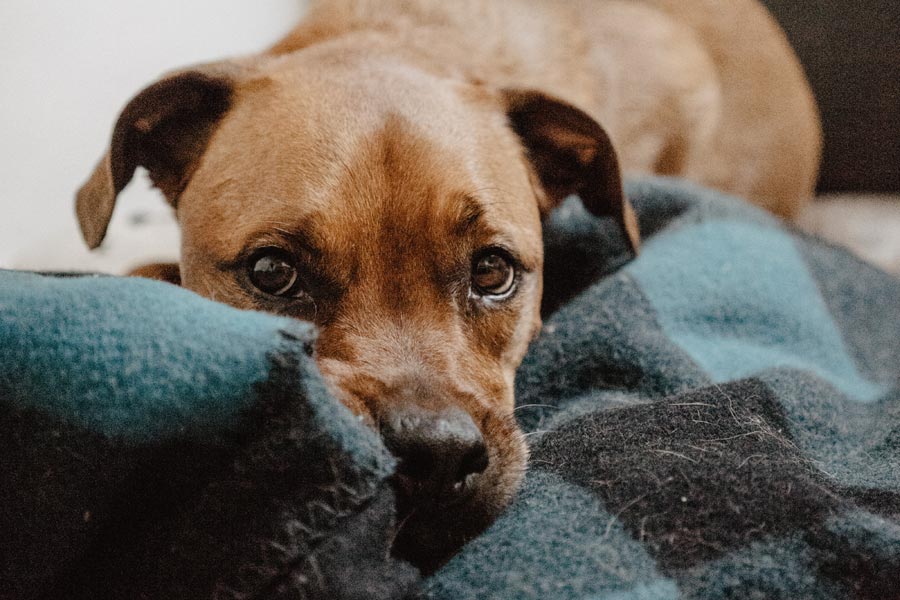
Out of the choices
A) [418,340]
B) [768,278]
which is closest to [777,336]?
[768,278]

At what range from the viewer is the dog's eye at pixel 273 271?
133 centimetres

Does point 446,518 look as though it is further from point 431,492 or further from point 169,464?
point 169,464

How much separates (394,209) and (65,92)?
206 cm

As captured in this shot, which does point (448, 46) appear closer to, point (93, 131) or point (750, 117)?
point (750, 117)

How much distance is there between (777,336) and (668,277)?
0.94 feet

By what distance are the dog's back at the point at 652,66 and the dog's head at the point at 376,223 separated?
393 millimetres

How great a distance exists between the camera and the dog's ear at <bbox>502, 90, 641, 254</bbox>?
171 centimetres

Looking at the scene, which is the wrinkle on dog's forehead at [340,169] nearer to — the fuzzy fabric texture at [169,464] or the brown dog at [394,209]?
the brown dog at [394,209]

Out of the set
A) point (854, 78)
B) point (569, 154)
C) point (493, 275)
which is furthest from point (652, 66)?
point (493, 275)

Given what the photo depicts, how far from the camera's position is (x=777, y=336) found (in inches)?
65.5

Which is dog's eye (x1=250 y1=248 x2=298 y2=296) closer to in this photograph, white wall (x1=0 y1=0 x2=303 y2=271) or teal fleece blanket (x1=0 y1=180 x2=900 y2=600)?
teal fleece blanket (x1=0 y1=180 x2=900 y2=600)

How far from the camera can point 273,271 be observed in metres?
1.34

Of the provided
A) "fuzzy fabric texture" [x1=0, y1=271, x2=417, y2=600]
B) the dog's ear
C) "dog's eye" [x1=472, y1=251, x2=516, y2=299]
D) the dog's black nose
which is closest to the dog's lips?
the dog's black nose

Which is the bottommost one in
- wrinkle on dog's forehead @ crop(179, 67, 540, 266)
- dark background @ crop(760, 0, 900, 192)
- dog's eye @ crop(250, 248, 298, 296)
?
dark background @ crop(760, 0, 900, 192)
